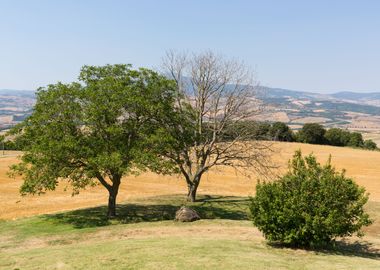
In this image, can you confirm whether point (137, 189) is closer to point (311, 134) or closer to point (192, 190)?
point (192, 190)

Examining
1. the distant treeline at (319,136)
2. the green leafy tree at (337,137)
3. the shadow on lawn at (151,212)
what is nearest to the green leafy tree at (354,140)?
the distant treeline at (319,136)

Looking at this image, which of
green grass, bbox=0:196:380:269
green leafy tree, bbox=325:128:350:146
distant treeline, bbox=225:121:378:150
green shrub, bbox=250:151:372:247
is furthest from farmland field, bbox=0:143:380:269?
green leafy tree, bbox=325:128:350:146

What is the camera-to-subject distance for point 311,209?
20.0 metres

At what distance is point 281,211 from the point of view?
2048 centimetres

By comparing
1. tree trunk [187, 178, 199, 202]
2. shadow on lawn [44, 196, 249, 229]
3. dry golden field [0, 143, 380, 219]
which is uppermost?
tree trunk [187, 178, 199, 202]

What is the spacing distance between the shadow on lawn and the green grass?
80 mm

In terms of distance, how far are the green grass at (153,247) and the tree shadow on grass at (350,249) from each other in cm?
5

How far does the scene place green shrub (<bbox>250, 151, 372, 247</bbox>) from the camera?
19.6m

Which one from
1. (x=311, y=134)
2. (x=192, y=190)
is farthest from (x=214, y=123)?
(x=311, y=134)

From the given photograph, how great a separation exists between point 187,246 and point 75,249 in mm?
5470

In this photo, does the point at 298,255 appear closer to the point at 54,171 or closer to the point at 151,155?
the point at 151,155

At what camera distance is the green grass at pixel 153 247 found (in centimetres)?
1700

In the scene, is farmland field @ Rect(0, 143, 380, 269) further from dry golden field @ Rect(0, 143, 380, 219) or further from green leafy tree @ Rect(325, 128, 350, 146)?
green leafy tree @ Rect(325, 128, 350, 146)

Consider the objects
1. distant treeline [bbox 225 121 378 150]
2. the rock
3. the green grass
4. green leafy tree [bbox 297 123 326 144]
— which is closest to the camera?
the green grass
